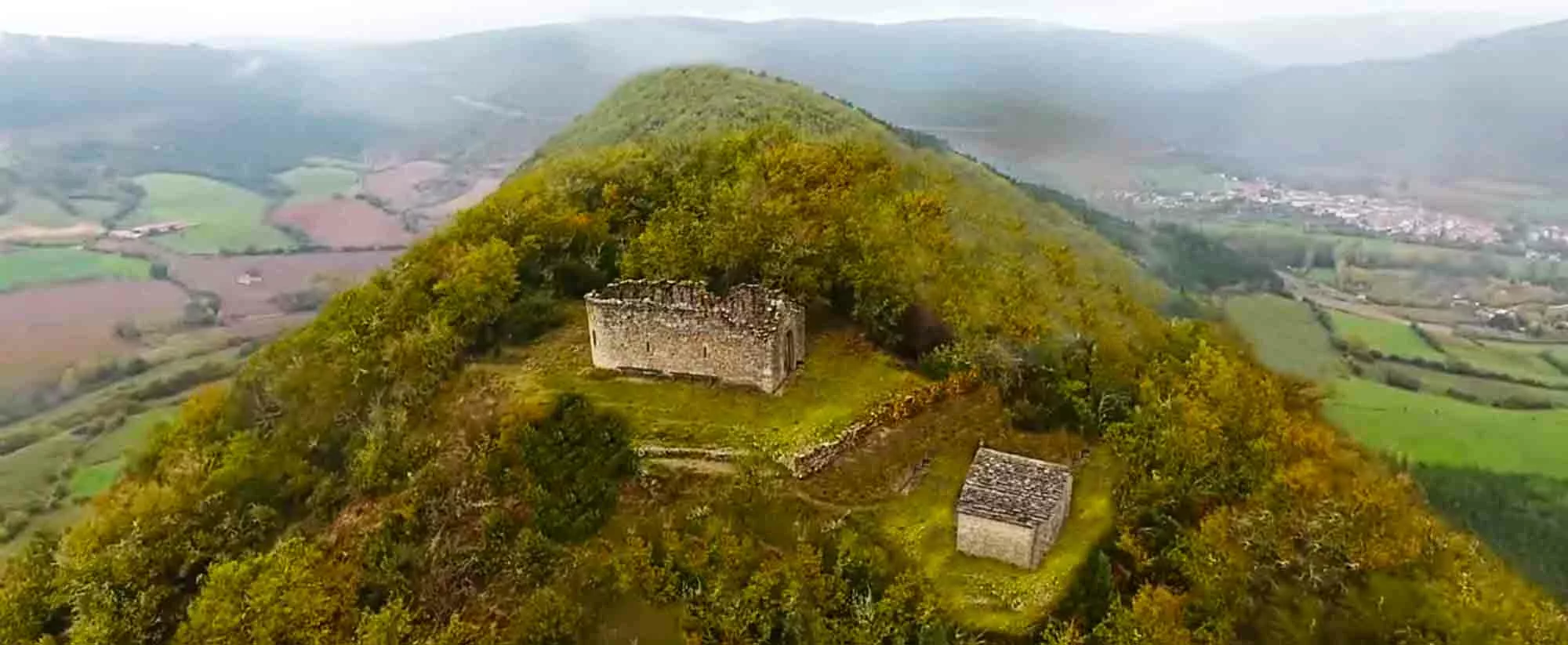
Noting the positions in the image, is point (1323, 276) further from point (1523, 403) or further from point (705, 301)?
point (705, 301)

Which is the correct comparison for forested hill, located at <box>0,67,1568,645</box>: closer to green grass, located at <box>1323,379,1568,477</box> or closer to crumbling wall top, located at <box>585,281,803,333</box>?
crumbling wall top, located at <box>585,281,803,333</box>

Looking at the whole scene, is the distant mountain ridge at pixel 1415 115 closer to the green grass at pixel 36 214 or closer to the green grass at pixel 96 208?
the green grass at pixel 96 208

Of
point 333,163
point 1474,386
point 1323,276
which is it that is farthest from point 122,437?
point 1323,276

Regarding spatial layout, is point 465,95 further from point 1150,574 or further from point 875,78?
point 1150,574

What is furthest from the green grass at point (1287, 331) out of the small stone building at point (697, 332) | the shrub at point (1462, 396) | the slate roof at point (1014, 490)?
the small stone building at point (697, 332)

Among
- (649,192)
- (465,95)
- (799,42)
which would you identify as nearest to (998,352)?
(649,192)

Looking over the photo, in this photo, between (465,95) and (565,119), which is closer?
(565,119)

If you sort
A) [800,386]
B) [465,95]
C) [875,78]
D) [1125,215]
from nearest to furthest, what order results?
[800,386] < [1125,215] < [875,78] < [465,95]
